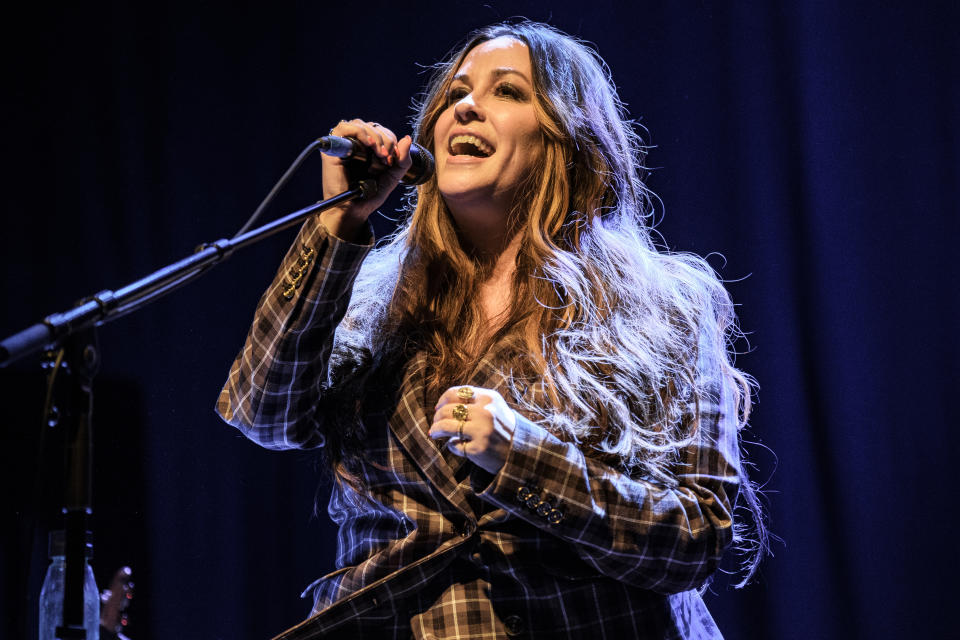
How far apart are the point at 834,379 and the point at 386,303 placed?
1.14m

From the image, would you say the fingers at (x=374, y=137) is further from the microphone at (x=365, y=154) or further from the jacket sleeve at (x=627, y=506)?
the jacket sleeve at (x=627, y=506)

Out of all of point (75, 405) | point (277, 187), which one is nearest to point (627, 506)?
point (277, 187)

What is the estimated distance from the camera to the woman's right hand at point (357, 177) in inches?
54.6

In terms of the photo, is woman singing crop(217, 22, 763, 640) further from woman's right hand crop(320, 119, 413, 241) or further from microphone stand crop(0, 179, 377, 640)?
microphone stand crop(0, 179, 377, 640)

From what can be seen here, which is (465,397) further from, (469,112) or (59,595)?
(469,112)

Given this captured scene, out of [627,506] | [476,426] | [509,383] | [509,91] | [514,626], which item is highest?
[509,91]

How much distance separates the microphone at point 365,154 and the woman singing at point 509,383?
2 centimetres

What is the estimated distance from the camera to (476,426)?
1.33 meters

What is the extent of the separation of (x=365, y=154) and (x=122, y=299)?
1.57 ft

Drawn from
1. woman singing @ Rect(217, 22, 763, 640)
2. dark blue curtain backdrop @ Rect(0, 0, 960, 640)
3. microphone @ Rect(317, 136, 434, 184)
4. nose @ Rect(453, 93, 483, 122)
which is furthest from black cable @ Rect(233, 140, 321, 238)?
dark blue curtain backdrop @ Rect(0, 0, 960, 640)

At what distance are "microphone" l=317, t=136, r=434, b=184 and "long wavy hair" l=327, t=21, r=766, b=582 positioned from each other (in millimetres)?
357

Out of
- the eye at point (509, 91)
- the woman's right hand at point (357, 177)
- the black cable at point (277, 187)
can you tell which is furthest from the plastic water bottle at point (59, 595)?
the eye at point (509, 91)

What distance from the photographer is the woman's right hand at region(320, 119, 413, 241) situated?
4.55 feet

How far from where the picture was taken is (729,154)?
7.93ft
